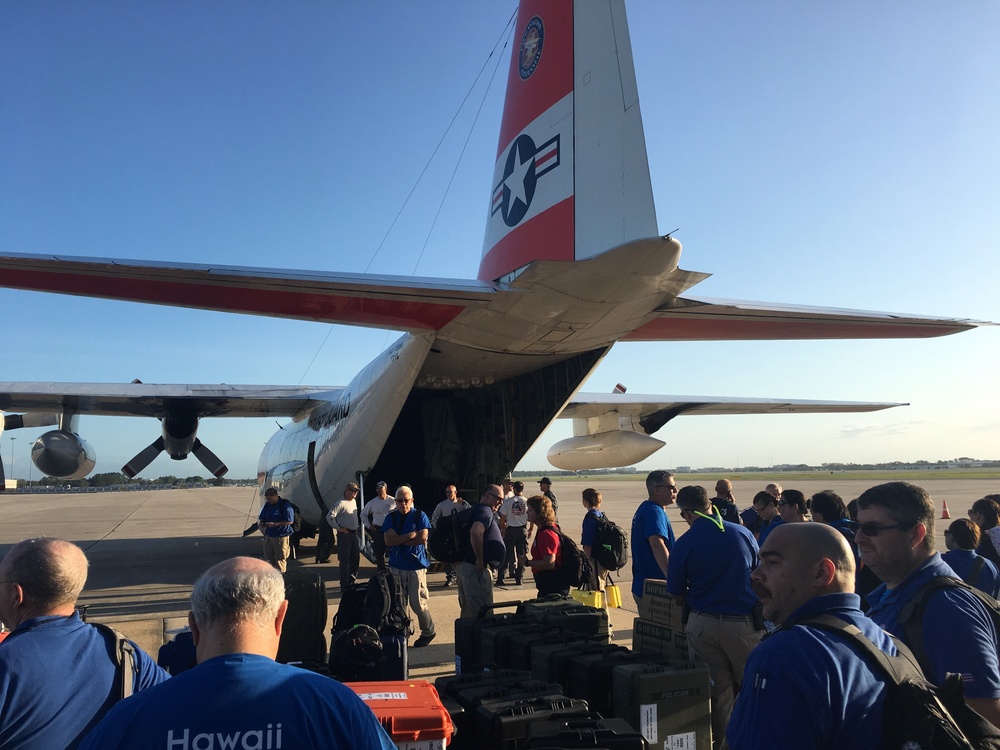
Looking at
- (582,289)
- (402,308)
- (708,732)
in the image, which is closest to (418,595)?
(402,308)

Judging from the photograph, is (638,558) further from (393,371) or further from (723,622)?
(393,371)

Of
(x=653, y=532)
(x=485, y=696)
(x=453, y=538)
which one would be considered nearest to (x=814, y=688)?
(x=485, y=696)

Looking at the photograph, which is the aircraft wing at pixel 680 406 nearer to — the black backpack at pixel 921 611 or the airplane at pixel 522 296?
the airplane at pixel 522 296

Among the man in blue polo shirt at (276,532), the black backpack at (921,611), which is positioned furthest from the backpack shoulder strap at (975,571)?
the man in blue polo shirt at (276,532)

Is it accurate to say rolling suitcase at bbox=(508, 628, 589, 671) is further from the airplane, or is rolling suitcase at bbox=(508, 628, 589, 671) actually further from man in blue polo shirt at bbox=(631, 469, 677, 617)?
the airplane

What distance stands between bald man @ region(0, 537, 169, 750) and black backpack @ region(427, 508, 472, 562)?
4535 mm

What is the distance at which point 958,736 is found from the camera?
1.53m

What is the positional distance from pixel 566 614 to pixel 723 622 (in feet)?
3.79

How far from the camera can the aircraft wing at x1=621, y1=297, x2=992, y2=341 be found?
6.88 meters

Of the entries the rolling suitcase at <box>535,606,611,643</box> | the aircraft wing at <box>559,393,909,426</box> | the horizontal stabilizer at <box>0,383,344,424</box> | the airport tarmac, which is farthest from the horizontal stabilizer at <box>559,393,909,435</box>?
the rolling suitcase at <box>535,606,611,643</box>

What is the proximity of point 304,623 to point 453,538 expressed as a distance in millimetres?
2153

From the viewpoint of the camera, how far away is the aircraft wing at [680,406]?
15.1 m

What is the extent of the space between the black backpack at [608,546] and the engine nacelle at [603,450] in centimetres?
559

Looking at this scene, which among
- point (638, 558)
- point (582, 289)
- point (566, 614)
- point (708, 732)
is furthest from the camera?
point (582, 289)
